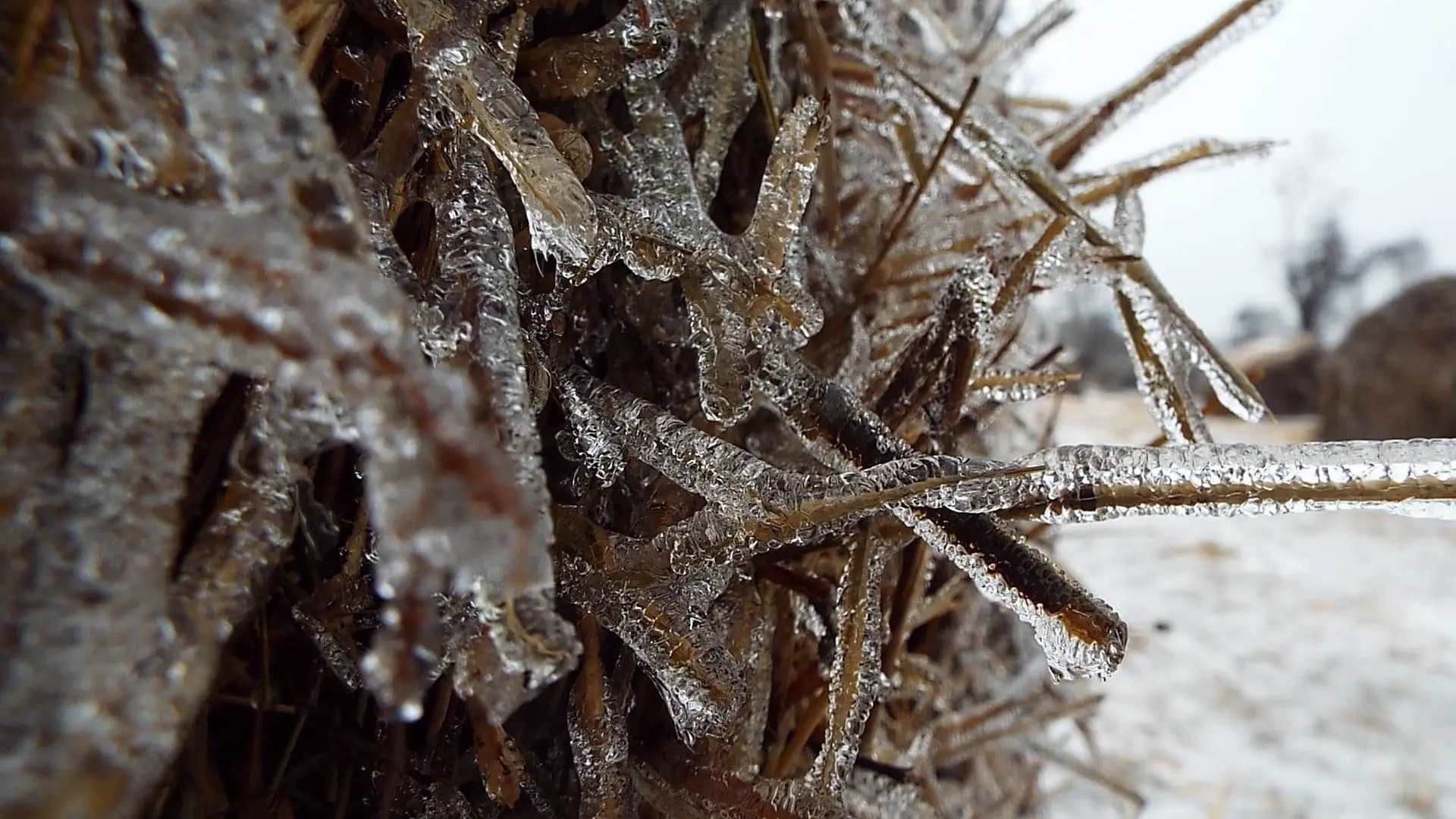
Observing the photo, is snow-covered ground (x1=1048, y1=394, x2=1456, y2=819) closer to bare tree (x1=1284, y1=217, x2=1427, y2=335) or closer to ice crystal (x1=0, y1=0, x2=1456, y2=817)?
ice crystal (x1=0, y1=0, x2=1456, y2=817)

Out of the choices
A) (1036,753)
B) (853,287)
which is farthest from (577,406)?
(1036,753)

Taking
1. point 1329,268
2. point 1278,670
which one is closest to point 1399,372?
point 1278,670

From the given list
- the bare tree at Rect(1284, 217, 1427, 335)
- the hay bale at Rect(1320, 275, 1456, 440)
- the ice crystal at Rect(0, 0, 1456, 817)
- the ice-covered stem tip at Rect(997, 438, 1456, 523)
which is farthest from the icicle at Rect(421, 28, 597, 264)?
the bare tree at Rect(1284, 217, 1427, 335)

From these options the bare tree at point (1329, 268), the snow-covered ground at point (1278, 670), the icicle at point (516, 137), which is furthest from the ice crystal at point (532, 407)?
the bare tree at point (1329, 268)

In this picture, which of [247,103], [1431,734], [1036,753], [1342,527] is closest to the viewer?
[247,103]

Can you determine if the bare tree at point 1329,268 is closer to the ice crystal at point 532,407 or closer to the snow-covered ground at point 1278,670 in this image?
the snow-covered ground at point 1278,670

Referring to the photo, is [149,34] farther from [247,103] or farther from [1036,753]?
[1036,753]
